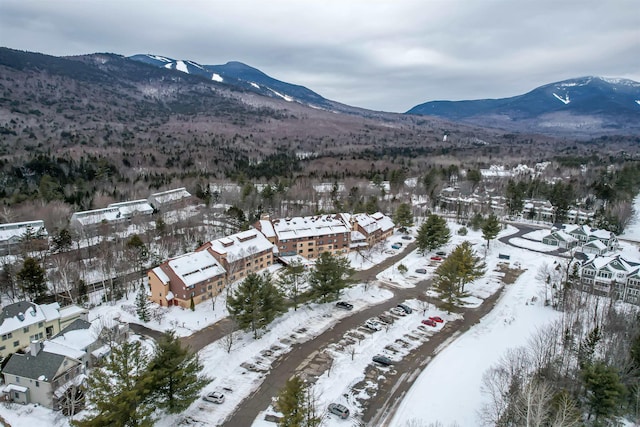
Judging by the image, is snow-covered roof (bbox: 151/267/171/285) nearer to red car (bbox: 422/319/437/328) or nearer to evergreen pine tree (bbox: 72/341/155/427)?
evergreen pine tree (bbox: 72/341/155/427)

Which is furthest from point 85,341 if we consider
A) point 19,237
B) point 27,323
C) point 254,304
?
point 19,237

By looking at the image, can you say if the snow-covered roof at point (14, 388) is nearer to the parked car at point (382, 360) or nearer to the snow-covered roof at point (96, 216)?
the parked car at point (382, 360)

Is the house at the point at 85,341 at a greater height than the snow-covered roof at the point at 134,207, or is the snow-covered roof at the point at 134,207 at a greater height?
the snow-covered roof at the point at 134,207

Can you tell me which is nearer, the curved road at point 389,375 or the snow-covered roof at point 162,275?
the curved road at point 389,375

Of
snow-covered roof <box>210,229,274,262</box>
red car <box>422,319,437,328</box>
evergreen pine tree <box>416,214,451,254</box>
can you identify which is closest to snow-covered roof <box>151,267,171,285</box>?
snow-covered roof <box>210,229,274,262</box>

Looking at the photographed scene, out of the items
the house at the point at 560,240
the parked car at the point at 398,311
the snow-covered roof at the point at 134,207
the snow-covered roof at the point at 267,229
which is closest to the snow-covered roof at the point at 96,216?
the snow-covered roof at the point at 134,207

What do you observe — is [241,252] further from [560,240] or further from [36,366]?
[560,240]
